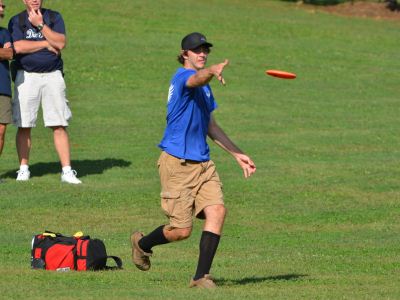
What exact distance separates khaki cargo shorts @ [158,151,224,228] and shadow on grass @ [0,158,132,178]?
289 inches

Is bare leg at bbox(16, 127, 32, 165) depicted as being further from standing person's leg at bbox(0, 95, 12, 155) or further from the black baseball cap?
the black baseball cap

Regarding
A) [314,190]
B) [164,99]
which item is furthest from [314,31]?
[314,190]

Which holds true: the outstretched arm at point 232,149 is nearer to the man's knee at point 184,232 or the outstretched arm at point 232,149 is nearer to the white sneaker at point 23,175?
the man's knee at point 184,232

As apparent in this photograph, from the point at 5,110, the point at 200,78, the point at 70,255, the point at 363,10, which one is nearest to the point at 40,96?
the point at 5,110

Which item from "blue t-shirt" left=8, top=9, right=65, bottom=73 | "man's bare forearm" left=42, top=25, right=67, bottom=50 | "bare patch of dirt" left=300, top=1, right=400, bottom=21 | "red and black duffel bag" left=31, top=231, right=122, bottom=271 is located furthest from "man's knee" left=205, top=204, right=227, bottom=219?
"bare patch of dirt" left=300, top=1, right=400, bottom=21

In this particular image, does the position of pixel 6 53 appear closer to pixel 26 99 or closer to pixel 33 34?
pixel 33 34

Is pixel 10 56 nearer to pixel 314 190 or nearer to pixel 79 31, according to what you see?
pixel 314 190

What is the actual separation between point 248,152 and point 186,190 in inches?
371

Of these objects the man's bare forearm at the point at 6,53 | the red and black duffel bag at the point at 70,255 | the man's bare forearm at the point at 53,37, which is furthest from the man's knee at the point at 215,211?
the man's bare forearm at the point at 6,53

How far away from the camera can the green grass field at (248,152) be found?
10.4 meters

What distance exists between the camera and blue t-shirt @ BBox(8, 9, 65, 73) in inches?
604

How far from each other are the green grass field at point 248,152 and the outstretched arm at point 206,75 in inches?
65.6

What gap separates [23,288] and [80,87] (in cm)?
1585

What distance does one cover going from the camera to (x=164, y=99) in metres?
24.3
